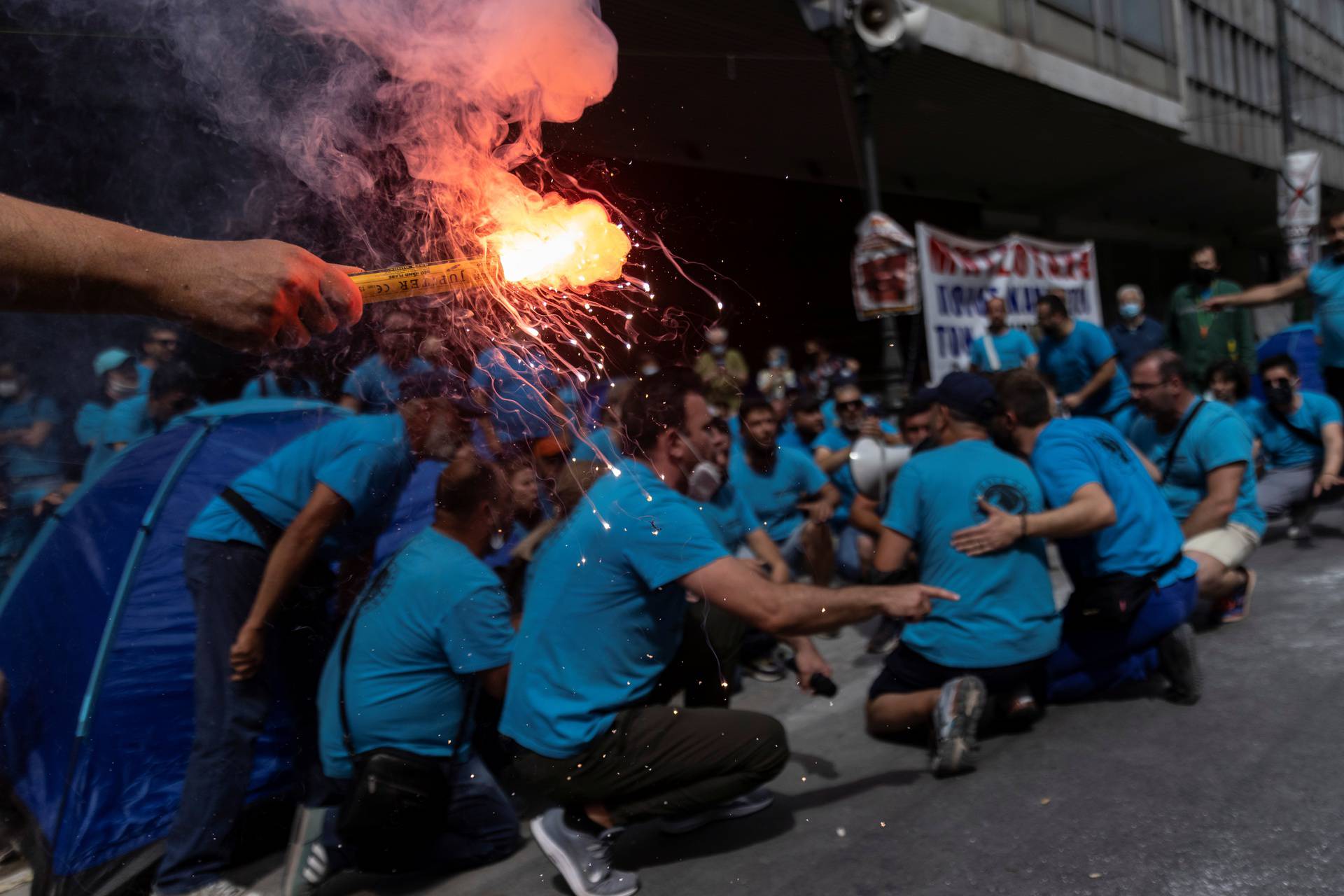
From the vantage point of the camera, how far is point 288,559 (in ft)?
6.26

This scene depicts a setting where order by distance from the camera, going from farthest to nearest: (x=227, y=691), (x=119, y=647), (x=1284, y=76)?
(x=1284, y=76)
(x=119, y=647)
(x=227, y=691)

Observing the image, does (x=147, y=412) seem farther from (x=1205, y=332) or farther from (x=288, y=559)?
(x=1205, y=332)

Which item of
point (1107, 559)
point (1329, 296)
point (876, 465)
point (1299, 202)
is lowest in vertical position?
point (1107, 559)

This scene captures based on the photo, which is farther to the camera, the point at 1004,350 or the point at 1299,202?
the point at 1299,202

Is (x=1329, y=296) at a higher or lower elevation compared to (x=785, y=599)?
higher

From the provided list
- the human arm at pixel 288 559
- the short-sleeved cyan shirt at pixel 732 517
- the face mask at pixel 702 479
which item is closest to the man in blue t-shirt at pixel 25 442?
the human arm at pixel 288 559

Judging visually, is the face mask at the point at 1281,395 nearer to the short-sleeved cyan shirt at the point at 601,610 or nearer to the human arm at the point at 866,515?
the human arm at the point at 866,515

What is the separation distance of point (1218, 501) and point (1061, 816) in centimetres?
250

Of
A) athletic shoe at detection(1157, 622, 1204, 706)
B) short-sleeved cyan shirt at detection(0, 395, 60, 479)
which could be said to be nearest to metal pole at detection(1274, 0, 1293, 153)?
athletic shoe at detection(1157, 622, 1204, 706)

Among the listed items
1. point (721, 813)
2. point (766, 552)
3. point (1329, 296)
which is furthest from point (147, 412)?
point (1329, 296)

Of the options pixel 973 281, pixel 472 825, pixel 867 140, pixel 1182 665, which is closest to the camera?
pixel 472 825

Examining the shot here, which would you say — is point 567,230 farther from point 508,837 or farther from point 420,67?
point 508,837

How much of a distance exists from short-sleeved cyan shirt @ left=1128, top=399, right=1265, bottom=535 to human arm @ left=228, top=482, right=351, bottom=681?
4437mm

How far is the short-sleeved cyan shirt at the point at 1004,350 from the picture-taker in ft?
26.3
